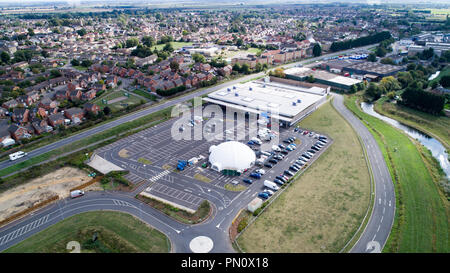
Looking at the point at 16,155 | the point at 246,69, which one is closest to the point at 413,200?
the point at 16,155

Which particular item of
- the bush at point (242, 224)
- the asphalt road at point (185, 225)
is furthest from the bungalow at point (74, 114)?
the bush at point (242, 224)

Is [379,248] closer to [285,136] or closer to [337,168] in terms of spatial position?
[337,168]

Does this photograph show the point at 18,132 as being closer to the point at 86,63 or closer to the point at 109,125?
the point at 109,125

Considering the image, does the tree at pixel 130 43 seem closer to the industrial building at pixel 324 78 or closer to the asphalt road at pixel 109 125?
the asphalt road at pixel 109 125

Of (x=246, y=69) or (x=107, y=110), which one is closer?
(x=107, y=110)

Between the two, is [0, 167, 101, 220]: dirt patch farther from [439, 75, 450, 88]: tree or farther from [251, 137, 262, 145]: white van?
[439, 75, 450, 88]: tree

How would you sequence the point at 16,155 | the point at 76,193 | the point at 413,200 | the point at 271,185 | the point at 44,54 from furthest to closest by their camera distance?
the point at 44,54 < the point at 16,155 < the point at 271,185 < the point at 76,193 < the point at 413,200

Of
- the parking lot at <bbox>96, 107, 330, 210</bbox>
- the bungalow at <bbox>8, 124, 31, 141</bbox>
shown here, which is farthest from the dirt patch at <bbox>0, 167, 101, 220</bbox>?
the bungalow at <bbox>8, 124, 31, 141</bbox>
